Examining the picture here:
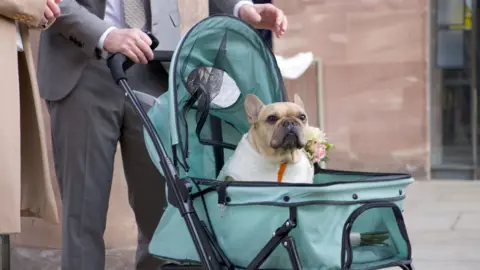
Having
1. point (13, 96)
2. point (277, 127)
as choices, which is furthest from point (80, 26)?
point (277, 127)

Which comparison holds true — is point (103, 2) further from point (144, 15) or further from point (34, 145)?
point (34, 145)

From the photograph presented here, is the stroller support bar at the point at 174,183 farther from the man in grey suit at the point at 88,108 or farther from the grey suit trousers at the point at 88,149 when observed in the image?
the grey suit trousers at the point at 88,149

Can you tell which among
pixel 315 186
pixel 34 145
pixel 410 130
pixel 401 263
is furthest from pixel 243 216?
pixel 410 130

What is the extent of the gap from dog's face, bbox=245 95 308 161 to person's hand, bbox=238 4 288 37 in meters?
0.54

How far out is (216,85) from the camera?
3750 millimetres

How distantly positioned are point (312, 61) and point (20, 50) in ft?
24.9

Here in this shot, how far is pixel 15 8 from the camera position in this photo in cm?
313

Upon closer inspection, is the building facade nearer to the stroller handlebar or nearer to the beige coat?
the stroller handlebar

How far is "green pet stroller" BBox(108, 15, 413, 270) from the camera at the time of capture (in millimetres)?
2871

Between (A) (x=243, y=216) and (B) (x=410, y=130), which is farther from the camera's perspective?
(B) (x=410, y=130)

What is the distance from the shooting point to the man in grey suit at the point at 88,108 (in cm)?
370

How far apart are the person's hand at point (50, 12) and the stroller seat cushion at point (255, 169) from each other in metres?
0.90

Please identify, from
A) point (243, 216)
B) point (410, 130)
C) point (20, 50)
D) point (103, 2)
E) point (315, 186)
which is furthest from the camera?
point (410, 130)

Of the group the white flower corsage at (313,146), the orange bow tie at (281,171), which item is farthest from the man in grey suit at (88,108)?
the orange bow tie at (281,171)
